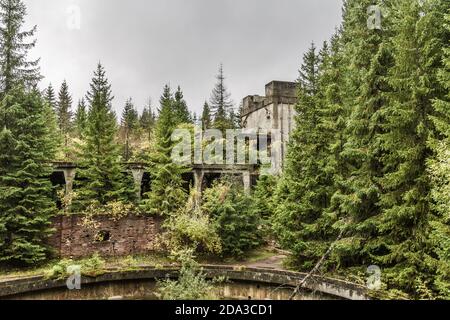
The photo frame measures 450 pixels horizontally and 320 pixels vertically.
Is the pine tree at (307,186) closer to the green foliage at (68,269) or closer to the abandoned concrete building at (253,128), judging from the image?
the green foliage at (68,269)

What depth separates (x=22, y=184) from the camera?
21.0 m

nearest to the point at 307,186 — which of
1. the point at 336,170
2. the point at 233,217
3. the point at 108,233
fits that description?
the point at 336,170

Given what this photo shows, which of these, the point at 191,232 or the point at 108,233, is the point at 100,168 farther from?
the point at 191,232

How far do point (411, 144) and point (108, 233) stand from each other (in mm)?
16424

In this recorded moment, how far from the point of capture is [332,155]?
17.7 m

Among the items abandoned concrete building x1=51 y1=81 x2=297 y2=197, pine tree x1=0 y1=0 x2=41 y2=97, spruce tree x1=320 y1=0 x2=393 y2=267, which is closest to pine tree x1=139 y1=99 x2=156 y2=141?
abandoned concrete building x1=51 y1=81 x2=297 y2=197

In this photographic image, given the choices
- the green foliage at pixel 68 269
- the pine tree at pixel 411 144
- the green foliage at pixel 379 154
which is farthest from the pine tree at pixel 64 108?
the pine tree at pixel 411 144

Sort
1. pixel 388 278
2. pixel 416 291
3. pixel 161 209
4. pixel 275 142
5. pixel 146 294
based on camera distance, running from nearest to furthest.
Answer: pixel 416 291 < pixel 388 278 < pixel 146 294 < pixel 161 209 < pixel 275 142

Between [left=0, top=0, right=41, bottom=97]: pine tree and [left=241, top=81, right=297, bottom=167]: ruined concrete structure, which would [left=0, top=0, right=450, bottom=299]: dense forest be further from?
[left=241, top=81, right=297, bottom=167]: ruined concrete structure

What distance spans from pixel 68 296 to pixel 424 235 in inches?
545

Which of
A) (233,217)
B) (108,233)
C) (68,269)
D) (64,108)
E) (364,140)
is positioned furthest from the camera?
(64,108)

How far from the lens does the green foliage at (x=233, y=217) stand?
21797mm
